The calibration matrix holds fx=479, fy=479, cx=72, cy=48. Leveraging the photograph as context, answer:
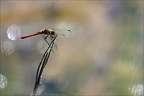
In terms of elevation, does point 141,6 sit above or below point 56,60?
above

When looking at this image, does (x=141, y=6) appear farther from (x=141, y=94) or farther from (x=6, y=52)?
(x=141, y=94)

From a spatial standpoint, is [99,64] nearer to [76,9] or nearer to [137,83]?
[137,83]

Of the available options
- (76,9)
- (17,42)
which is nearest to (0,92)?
(17,42)

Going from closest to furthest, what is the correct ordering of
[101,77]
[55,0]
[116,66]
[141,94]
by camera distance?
[141,94]
[116,66]
[101,77]
[55,0]

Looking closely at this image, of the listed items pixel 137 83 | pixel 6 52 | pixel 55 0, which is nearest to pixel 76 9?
pixel 55 0

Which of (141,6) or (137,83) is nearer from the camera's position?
(137,83)

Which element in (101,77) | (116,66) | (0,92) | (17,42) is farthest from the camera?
(17,42)
